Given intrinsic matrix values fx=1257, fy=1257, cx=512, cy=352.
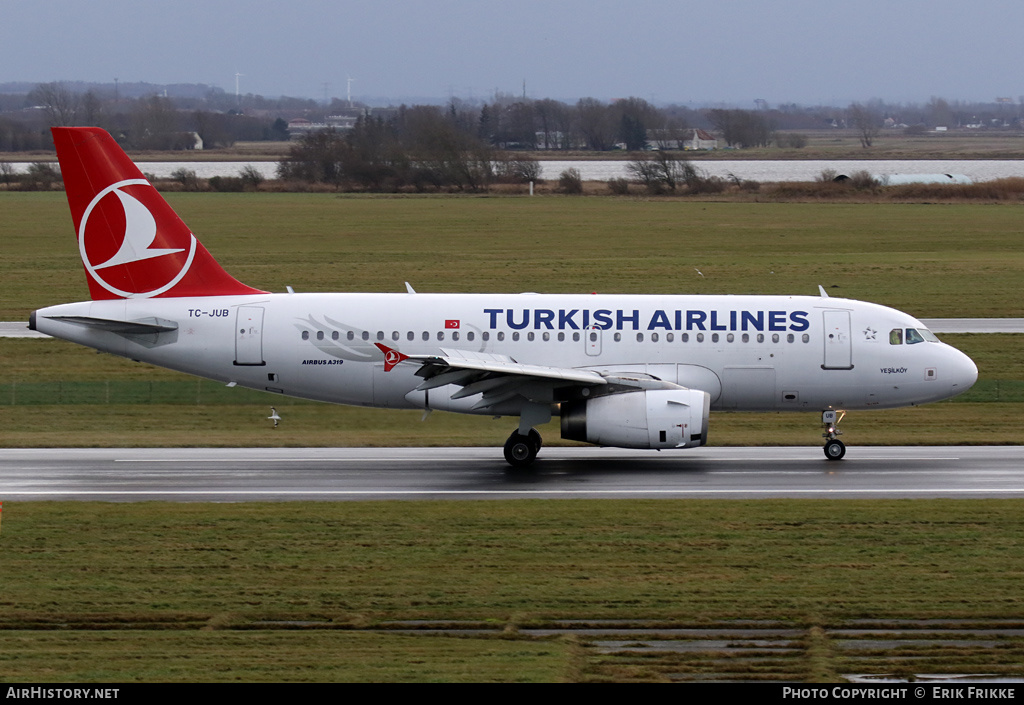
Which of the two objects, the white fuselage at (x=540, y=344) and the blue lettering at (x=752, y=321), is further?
the blue lettering at (x=752, y=321)

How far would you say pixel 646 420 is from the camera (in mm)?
28750

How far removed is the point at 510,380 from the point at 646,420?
11.1ft

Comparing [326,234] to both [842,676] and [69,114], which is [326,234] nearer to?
[842,676]

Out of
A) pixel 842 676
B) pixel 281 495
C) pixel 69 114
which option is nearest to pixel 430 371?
pixel 281 495

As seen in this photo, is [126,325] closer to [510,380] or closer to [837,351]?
[510,380]

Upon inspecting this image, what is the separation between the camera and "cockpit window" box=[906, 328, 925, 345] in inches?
1254

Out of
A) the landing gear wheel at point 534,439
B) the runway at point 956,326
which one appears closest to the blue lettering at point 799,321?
the landing gear wheel at point 534,439

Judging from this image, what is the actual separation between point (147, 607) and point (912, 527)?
45.6ft

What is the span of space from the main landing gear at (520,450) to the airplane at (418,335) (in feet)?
1.49

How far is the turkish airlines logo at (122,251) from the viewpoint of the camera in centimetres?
3167

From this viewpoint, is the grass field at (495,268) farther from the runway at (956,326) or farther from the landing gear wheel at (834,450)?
the landing gear wheel at (834,450)

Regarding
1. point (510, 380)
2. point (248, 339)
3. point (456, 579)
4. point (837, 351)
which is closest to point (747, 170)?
point (837, 351)

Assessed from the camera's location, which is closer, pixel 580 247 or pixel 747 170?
pixel 580 247

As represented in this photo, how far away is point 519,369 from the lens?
29.0 m
